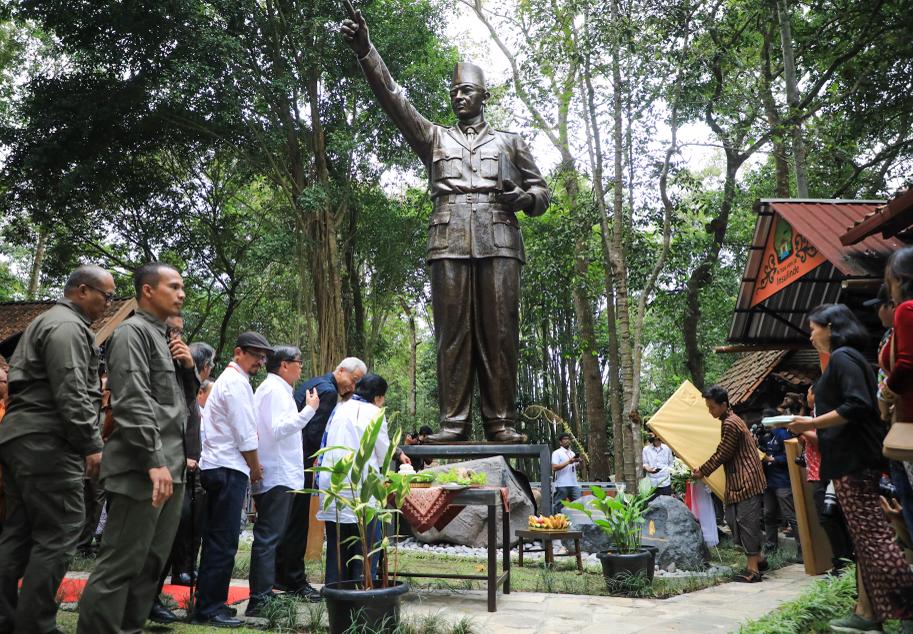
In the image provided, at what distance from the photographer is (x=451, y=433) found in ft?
18.8

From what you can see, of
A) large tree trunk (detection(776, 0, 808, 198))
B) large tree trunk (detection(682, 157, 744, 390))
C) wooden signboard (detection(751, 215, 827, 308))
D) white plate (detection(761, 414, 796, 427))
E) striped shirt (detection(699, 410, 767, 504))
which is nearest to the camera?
white plate (detection(761, 414, 796, 427))

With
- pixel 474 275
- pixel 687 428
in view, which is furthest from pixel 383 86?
pixel 687 428

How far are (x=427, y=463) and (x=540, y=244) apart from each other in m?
5.19

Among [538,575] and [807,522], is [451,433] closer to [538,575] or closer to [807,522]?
[538,575]

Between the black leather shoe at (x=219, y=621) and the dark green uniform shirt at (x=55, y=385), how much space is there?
121 cm

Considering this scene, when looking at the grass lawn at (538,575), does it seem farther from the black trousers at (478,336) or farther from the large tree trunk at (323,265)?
the large tree trunk at (323,265)

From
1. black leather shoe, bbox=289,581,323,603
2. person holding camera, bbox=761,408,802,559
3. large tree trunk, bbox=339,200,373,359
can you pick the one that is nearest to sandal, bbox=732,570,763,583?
person holding camera, bbox=761,408,802,559

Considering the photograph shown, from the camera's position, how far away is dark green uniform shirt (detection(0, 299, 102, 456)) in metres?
3.46

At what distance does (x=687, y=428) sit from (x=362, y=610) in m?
6.91

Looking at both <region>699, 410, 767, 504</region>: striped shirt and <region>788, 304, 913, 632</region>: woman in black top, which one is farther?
<region>699, 410, 767, 504</region>: striped shirt

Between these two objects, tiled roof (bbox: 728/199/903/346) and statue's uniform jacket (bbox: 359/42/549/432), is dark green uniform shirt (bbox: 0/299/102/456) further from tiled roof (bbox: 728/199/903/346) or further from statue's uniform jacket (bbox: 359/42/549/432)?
tiled roof (bbox: 728/199/903/346)

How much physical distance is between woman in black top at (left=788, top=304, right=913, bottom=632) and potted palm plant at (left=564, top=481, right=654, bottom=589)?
192 cm

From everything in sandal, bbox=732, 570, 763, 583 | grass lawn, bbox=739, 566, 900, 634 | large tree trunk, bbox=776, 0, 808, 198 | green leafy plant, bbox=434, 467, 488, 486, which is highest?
large tree trunk, bbox=776, 0, 808, 198

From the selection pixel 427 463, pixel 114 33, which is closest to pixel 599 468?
pixel 427 463
